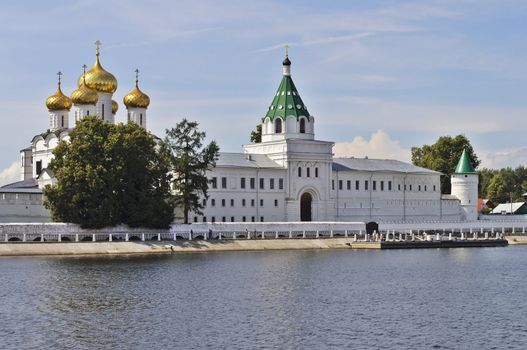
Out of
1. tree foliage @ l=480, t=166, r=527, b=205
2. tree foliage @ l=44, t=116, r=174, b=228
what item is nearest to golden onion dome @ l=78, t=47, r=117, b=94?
tree foliage @ l=44, t=116, r=174, b=228

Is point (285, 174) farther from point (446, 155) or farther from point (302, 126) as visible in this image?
point (446, 155)

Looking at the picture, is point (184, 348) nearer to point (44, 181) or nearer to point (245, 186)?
point (44, 181)

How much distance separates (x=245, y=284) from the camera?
1700 inches

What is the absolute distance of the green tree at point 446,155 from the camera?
104 meters

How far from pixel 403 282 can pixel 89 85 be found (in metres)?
37.1

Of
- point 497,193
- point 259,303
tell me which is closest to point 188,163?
point 259,303

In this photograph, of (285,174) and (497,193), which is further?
(497,193)

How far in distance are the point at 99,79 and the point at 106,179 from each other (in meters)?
16.6

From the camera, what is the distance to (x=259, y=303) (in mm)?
37219

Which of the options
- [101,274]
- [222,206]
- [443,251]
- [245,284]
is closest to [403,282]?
[245,284]

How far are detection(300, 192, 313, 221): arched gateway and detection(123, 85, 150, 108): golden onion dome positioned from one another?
49.5 ft

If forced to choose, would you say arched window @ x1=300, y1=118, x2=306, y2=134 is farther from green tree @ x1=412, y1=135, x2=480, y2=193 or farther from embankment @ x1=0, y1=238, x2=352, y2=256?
green tree @ x1=412, y1=135, x2=480, y2=193

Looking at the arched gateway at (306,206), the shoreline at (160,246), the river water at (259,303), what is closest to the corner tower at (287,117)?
the arched gateway at (306,206)

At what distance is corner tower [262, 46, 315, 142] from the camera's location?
269ft
